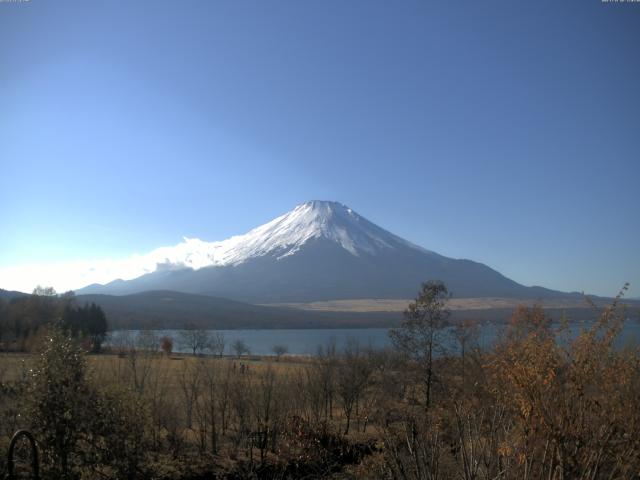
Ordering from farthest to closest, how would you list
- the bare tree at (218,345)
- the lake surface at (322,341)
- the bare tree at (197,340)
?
1. the bare tree at (197,340)
2. the bare tree at (218,345)
3. the lake surface at (322,341)

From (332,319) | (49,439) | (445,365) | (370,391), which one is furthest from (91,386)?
(332,319)

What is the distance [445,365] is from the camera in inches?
816

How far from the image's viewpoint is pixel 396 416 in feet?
66.8

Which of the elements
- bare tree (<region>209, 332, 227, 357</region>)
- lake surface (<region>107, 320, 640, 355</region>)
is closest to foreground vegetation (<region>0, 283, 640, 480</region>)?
lake surface (<region>107, 320, 640, 355</region>)

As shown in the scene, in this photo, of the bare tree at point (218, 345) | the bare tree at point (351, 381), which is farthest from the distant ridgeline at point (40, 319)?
the bare tree at point (351, 381)

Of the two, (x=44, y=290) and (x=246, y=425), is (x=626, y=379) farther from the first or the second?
(x=44, y=290)

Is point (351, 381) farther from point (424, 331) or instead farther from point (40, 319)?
point (40, 319)

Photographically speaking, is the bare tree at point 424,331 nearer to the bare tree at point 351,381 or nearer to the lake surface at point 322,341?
Answer: the lake surface at point 322,341

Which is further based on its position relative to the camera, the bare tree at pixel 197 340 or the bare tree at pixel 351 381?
the bare tree at pixel 197 340

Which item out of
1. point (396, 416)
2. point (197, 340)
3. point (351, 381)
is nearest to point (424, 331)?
point (396, 416)

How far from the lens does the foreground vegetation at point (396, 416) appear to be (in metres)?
5.60

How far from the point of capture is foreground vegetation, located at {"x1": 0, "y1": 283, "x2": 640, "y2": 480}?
5602 millimetres

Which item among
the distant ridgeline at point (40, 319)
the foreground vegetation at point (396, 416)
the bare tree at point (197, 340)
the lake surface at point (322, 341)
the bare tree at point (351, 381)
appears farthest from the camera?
the bare tree at point (197, 340)

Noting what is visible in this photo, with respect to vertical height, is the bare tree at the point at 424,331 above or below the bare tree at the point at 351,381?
above
